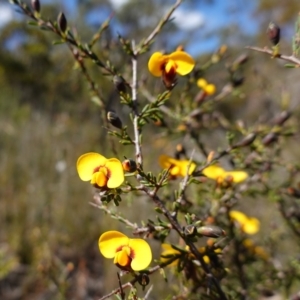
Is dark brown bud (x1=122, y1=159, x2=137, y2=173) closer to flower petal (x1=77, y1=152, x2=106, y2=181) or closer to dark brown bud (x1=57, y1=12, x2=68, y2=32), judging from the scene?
flower petal (x1=77, y1=152, x2=106, y2=181)

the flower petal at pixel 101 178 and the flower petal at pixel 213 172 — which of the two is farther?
the flower petal at pixel 213 172

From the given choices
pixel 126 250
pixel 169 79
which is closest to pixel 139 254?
pixel 126 250

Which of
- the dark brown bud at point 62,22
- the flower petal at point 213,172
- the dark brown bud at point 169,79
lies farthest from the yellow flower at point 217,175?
the dark brown bud at point 62,22

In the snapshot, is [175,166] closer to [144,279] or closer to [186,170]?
[186,170]

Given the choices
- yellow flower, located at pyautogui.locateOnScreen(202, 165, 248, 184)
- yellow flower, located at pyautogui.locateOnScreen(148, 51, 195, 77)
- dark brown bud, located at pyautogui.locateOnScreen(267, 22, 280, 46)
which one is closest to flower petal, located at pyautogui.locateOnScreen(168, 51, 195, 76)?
yellow flower, located at pyautogui.locateOnScreen(148, 51, 195, 77)

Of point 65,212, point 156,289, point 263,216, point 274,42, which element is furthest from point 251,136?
point 65,212

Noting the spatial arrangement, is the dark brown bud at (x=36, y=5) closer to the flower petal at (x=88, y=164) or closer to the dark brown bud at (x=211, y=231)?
the flower petal at (x=88, y=164)
